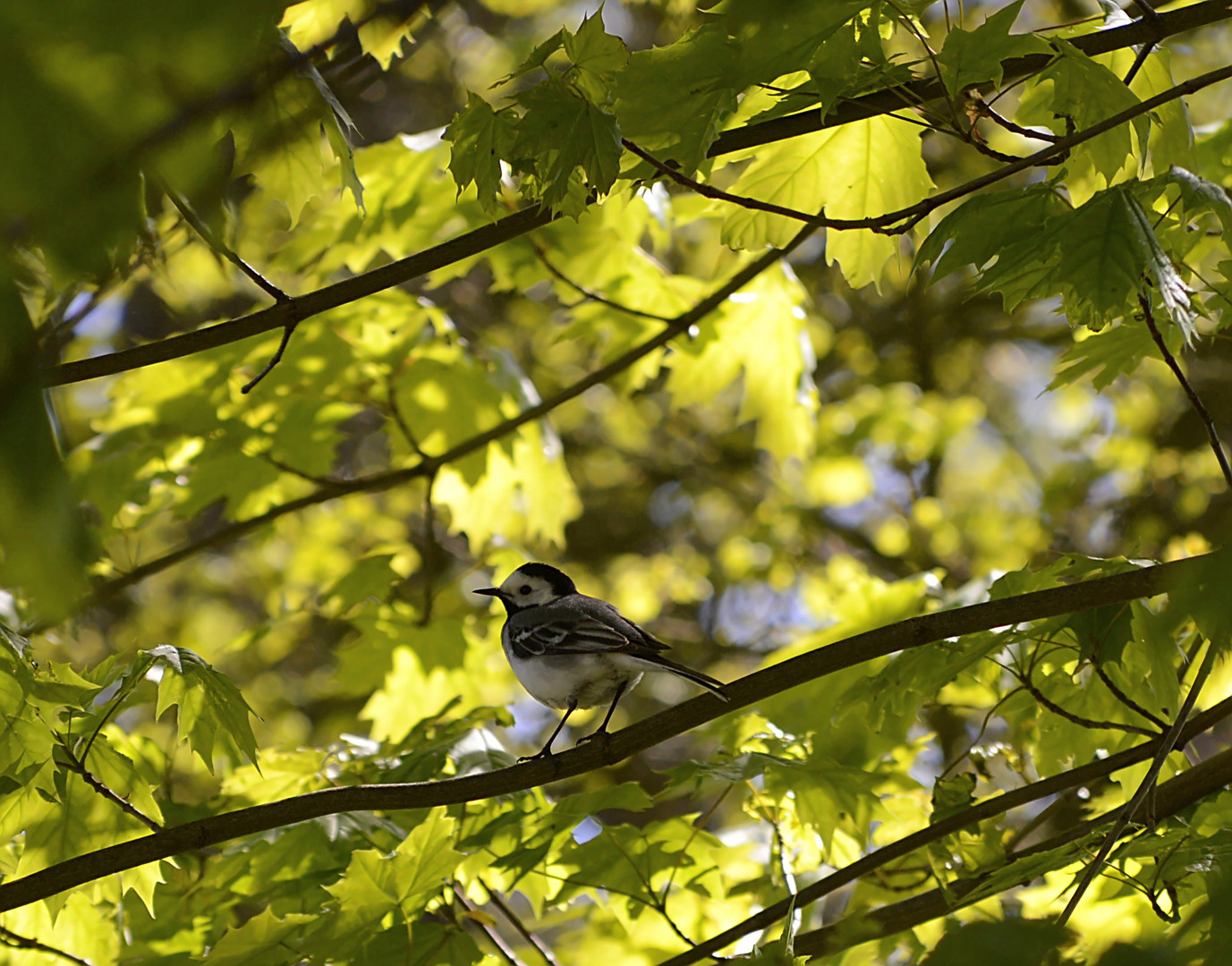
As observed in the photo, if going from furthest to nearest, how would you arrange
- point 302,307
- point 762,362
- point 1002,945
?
point 762,362
point 302,307
point 1002,945

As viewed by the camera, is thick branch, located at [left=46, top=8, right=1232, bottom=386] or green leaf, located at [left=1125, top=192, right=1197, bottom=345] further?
thick branch, located at [left=46, top=8, right=1232, bottom=386]


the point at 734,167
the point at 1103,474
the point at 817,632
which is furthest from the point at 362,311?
the point at 1103,474

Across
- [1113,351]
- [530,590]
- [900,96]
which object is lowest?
[1113,351]

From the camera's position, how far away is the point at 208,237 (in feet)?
4.43

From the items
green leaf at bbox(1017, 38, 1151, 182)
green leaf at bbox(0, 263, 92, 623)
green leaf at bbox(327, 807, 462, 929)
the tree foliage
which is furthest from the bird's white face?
green leaf at bbox(0, 263, 92, 623)

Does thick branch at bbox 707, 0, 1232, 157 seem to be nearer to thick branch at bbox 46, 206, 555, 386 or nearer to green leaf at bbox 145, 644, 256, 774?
thick branch at bbox 46, 206, 555, 386

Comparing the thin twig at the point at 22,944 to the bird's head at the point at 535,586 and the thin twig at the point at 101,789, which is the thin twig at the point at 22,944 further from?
the bird's head at the point at 535,586

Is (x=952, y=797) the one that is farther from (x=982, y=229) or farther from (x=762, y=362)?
(x=762, y=362)

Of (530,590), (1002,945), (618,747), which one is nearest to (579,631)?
(530,590)

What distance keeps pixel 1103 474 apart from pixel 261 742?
578cm

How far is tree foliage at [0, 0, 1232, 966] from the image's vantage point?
1.00m

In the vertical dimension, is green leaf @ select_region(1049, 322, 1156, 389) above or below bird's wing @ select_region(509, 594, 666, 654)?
below

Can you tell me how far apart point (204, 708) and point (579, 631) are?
1.12m

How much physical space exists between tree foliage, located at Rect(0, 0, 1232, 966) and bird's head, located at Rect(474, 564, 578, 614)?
29 centimetres
